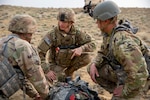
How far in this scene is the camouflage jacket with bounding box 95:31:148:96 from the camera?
3.93 m

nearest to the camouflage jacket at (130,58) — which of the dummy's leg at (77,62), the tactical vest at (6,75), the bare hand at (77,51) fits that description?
the tactical vest at (6,75)

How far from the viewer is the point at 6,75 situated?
13.6ft

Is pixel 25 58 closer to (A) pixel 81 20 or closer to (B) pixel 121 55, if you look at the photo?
(B) pixel 121 55

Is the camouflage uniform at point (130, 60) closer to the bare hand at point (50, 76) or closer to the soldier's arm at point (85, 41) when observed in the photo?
the bare hand at point (50, 76)

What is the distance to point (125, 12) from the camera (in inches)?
671

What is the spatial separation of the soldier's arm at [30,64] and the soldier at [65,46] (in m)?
1.08

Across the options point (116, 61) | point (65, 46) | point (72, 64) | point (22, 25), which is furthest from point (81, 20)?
point (22, 25)

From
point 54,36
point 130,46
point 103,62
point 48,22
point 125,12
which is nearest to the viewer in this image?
point 130,46

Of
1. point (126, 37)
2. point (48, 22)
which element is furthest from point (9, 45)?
point (48, 22)

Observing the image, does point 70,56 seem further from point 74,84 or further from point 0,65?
point 0,65

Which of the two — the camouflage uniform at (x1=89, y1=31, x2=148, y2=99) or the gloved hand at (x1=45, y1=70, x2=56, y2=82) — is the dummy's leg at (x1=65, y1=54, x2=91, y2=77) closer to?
the gloved hand at (x1=45, y1=70, x2=56, y2=82)

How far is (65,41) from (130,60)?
1971 mm

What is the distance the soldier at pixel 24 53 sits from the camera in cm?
412

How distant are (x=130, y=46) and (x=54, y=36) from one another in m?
1.91
